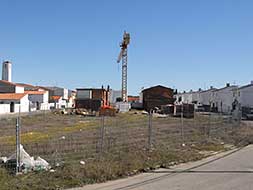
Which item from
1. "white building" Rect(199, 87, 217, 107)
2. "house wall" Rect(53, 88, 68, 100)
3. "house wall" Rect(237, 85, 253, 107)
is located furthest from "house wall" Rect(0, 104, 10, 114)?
"house wall" Rect(53, 88, 68, 100)

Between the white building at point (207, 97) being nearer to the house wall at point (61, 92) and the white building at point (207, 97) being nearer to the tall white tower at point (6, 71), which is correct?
the house wall at point (61, 92)

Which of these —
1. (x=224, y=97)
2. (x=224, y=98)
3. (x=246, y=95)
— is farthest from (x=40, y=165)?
(x=224, y=98)

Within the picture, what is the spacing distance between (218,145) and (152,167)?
9101 mm

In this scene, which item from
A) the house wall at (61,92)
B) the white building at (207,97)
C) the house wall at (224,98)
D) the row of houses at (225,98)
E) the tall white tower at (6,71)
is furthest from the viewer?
the house wall at (61,92)

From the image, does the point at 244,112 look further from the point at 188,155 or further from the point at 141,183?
the point at 141,183

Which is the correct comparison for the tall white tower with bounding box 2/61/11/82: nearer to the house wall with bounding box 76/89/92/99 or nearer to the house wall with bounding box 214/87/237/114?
the house wall with bounding box 76/89/92/99

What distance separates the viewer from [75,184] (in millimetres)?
9820

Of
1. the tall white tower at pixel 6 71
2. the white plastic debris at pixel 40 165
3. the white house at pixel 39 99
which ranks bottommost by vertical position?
the white plastic debris at pixel 40 165

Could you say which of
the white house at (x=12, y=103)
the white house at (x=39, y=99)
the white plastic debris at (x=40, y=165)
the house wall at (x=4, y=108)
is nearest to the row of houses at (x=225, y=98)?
the white house at (x=39, y=99)

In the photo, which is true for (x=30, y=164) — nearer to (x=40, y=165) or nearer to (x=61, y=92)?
(x=40, y=165)

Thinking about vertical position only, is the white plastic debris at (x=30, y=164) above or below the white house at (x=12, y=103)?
below

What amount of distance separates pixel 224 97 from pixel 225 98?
734 mm

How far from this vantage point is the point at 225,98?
4178 inches

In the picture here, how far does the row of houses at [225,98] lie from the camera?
88.8 metres
